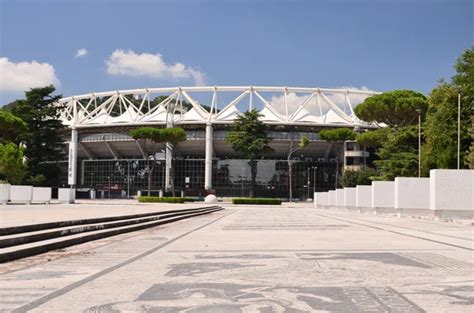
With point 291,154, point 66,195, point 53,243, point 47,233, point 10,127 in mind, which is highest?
point 10,127

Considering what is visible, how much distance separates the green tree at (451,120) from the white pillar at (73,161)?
77.7 m

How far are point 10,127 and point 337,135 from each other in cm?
5331

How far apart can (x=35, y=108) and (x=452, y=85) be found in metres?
63.4

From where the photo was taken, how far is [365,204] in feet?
125

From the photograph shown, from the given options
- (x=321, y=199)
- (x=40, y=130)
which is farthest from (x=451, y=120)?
(x=40, y=130)

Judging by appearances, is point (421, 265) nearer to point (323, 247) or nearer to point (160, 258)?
point (323, 247)

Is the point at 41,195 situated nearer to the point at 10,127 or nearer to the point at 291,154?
the point at 10,127

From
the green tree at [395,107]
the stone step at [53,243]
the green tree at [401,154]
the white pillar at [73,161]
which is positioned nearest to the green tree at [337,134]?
the green tree at [395,107]

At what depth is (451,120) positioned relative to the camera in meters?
40.0

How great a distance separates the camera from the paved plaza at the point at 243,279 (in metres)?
5.22

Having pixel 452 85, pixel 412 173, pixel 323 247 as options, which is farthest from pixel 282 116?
Answer: pixel 323 247

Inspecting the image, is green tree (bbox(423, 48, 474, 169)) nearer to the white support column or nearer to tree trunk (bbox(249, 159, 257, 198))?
tree trunk (bbox(249, 159, 257, 198))

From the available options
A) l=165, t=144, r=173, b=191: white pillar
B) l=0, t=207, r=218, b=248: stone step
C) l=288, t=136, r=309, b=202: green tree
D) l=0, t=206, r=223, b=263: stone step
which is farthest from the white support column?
l=0, t=206, r=223, b=263: stone step

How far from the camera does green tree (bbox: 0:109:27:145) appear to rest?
6925 cm
